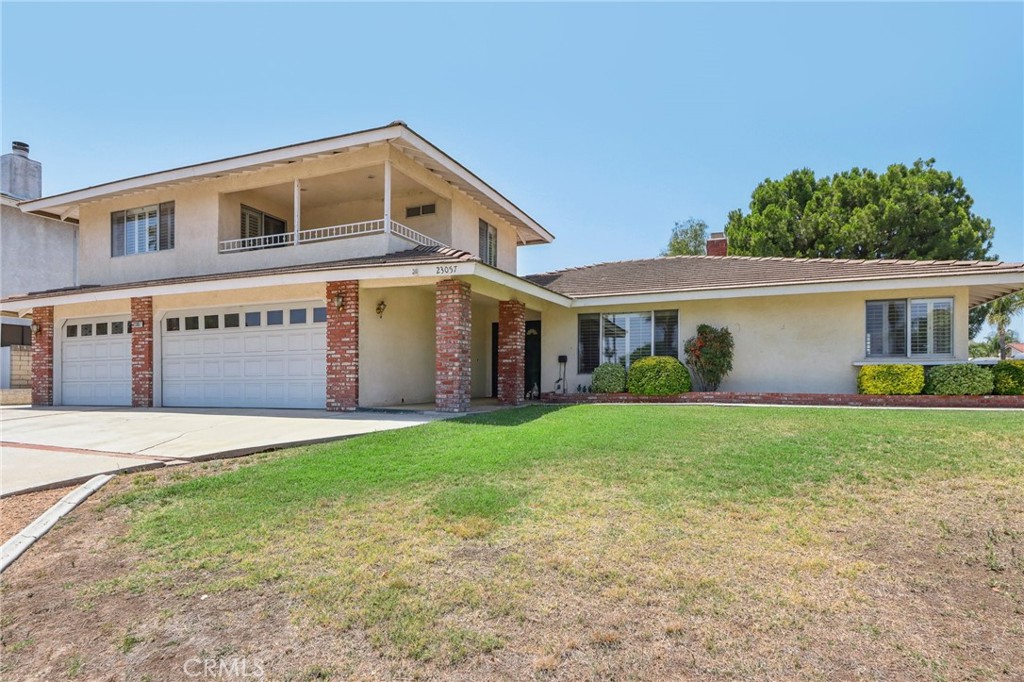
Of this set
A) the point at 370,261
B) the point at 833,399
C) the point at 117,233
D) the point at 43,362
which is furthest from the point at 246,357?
the point at 833,399

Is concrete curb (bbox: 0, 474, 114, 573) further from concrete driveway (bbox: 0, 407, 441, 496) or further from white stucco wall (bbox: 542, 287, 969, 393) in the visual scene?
white stucco wall (bbox: 542, 287, 969, 393)

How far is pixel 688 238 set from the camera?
3641cm

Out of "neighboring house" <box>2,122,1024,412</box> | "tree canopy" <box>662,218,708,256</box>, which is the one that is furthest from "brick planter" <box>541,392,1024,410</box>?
"tree canopy" <box>662,218,708,256</box>

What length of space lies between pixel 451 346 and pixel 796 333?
8944 mm

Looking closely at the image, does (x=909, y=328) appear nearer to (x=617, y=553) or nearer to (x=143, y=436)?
(x=617, y=553)

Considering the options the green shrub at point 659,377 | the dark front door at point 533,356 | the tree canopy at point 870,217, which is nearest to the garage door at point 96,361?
the dark front door at point 533,356

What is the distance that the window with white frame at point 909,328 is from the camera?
42.7ft

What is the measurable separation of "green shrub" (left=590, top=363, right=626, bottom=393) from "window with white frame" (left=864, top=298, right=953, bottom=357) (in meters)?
5.89

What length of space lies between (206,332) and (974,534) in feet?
48.6

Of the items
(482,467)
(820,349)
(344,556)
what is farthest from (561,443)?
(820,349)

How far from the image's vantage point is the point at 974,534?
14.3 feet

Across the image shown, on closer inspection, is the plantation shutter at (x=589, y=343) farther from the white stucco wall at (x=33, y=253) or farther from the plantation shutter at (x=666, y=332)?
the white stucco wall at (x=33, y=253)

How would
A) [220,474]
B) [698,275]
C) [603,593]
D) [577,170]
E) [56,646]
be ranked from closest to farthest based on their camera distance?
[56,646] < [603,593] < [220,474] < [698,275] < [577,170]

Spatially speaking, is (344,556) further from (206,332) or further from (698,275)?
(698,275)
